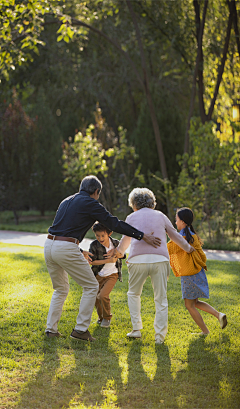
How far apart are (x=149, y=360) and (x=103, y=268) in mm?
1407

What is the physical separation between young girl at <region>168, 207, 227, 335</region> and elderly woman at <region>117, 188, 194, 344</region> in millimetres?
173

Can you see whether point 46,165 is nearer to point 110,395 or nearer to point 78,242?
point 78,242

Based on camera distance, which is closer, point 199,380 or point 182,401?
point 182,401

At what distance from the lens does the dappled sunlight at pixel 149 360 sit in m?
3.89

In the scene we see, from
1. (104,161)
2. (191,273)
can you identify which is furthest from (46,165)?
(191,273)

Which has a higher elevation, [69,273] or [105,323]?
[69,273]

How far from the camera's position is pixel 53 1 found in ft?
33.0

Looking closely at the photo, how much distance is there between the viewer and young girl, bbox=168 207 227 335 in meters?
4.79

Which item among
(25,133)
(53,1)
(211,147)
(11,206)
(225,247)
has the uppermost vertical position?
(53,1)

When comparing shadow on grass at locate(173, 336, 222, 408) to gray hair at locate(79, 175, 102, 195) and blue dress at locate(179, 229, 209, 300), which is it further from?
gray hair at locate(79, 175, 102, 195)

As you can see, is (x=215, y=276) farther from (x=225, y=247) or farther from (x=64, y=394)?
(x=64, y=394)

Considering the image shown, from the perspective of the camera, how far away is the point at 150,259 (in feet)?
14.9

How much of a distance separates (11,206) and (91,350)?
12.6 meters

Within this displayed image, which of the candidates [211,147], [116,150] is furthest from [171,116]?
[211,147]
